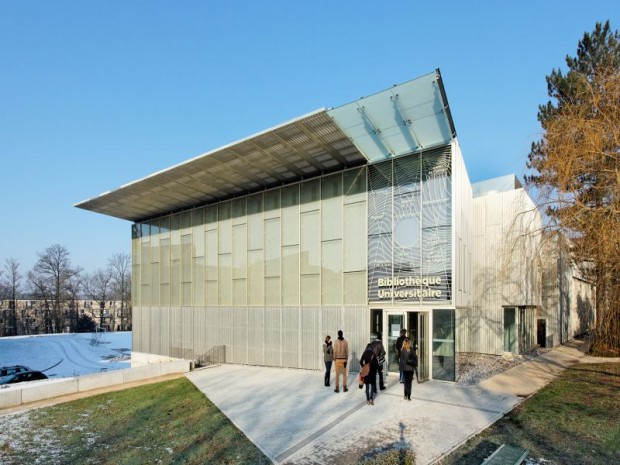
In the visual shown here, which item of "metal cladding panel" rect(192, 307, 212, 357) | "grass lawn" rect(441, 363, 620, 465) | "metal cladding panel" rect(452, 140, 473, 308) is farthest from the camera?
"metal cladding panel" rect(192, 307, 212, 357)

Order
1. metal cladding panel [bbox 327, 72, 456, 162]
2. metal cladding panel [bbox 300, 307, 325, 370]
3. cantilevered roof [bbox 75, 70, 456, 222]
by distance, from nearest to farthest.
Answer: metal cladding panel [bbox 327, 72, 456, 162], cantilevered roof [bbox 75, 70, 456, 222], metal cladding panel [bbox 300, 307, 325, 370]

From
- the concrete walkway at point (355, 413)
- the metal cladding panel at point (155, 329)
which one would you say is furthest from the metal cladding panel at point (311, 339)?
the metal cladding panel at point (155, 329)

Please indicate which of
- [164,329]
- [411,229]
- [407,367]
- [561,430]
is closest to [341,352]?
[407,367]

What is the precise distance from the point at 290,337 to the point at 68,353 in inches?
1439

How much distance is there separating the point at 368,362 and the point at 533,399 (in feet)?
13.9

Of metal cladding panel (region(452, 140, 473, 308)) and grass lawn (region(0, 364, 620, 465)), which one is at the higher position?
metal cladding panel (region(452, 140, 473, 308))

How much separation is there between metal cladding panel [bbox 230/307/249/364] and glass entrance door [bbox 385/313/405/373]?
768cm

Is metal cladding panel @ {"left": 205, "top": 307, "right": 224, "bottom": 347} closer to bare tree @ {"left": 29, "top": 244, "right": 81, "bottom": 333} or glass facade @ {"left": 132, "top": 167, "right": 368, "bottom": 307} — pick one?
glass facade @ {"left": 132, "top": 167, "right": 368, "bottom": 307}

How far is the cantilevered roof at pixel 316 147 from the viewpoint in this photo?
39.8 ft

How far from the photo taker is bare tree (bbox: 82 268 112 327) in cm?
7481

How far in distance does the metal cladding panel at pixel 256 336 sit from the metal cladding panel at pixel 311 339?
2425 millimetres

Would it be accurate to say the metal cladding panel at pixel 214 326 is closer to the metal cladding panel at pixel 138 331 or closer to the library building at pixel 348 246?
the library building at pixel 348 246

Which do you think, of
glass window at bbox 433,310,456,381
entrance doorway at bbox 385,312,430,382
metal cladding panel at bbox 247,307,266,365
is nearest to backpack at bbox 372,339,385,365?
entrance doorway at bbox 385,312,430,382

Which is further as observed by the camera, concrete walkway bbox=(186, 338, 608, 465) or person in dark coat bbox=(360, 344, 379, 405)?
person in dark coat bbox=(360, 344, 379, 405)
